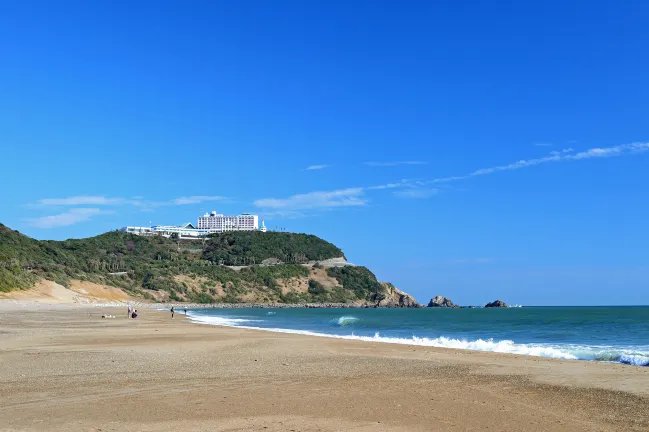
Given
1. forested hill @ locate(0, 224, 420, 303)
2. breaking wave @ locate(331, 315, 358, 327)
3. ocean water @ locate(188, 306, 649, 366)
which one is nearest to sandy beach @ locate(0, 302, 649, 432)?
ocean water @ locate(188, 306, 649, 366)

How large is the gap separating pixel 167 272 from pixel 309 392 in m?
A: 147

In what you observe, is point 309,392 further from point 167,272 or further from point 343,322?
point 167,272

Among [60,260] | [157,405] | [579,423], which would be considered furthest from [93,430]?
[60,260]

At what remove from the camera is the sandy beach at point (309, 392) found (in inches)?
388

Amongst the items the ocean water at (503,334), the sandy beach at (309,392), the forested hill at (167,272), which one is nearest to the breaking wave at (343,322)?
the ocean water at (503,334)

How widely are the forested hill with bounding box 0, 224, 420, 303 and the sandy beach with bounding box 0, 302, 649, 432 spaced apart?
7604 centimetres

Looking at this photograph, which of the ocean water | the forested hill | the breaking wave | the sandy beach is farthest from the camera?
the forested hill

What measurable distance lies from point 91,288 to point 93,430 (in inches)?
4268

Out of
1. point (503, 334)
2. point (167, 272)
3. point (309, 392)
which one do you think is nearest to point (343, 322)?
point (503, 334)

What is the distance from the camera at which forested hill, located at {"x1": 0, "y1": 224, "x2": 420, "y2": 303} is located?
374 feet

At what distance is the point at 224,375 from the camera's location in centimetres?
1530

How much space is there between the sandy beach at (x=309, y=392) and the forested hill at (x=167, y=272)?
76044 millimetres

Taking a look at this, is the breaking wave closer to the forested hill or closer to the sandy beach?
the sandy beach

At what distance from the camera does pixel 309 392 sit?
503 inches
